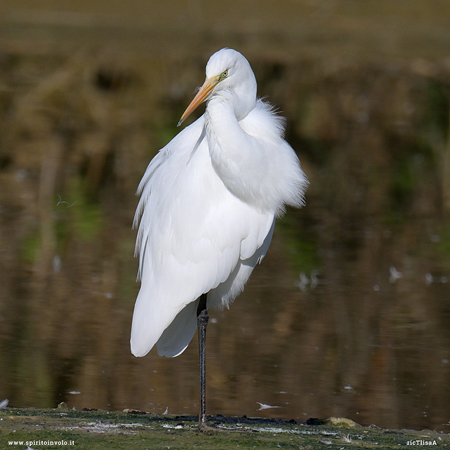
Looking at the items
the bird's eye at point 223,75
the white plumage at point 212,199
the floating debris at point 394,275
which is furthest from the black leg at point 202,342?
the floating debris at point 394,275

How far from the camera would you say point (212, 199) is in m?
4.01

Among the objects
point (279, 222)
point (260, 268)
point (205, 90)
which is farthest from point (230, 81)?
point (279, 222)

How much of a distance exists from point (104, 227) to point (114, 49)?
30.5 ft

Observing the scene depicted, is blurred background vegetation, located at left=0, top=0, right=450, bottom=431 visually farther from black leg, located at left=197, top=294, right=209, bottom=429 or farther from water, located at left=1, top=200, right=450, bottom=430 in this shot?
black leg, located at left=197, top=294, right=209, bottom=429

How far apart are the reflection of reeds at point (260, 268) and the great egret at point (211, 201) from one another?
119 cm

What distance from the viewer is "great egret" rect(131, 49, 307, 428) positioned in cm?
388

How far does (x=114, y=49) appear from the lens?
17.1 m

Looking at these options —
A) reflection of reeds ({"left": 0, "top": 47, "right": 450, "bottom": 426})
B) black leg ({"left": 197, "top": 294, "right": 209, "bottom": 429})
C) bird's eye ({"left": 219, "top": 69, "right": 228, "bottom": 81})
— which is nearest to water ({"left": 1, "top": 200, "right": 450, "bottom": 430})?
reflection of reeds ({"left": 0, "top": 47, "right": 450, "bottom": 426})

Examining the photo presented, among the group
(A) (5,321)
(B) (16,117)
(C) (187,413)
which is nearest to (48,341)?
(A) (5,321)

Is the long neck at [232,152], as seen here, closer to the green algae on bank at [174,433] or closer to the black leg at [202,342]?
the black leg at [202,342]

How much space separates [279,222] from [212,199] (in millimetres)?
5074

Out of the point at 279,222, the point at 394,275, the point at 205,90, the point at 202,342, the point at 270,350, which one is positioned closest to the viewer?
the point at 205,90

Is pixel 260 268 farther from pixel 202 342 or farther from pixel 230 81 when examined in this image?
pixel 230 81

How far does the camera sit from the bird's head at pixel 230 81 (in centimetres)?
385
